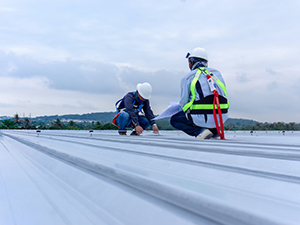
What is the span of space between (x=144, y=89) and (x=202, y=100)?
1.89m

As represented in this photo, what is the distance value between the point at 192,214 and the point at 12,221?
496mm

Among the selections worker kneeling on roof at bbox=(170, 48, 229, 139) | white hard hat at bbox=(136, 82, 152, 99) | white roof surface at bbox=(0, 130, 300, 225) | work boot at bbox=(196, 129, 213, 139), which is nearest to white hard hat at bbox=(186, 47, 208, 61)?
worker kneeling on roof at bbox=(170, 48, 229, 139)

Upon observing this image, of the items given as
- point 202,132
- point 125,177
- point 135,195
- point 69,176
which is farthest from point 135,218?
point 202,132

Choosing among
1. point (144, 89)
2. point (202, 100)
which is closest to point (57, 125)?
point (144, 89)

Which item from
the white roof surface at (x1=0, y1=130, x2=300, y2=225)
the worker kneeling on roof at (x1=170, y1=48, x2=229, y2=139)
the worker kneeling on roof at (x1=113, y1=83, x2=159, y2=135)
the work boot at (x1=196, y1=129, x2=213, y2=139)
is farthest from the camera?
the worker kneeling on roof at (x1=113, y1=83, x2=159, y2=135)

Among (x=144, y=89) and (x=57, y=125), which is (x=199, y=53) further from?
(x=57, y=125)

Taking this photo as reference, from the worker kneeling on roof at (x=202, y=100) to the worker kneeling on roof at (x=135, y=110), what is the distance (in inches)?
61.3

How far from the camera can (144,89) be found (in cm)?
472

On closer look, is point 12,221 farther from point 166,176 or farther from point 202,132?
point 202,132

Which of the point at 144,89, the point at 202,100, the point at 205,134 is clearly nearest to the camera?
the point at 205,134

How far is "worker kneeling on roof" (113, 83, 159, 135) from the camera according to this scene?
15.3ft

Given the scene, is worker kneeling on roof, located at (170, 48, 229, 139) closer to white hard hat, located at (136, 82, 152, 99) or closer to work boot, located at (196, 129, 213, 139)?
work boot, located at (196, 129, 213, 139)

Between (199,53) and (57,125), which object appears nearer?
(199,53)

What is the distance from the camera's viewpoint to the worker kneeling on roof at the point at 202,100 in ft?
9.76
